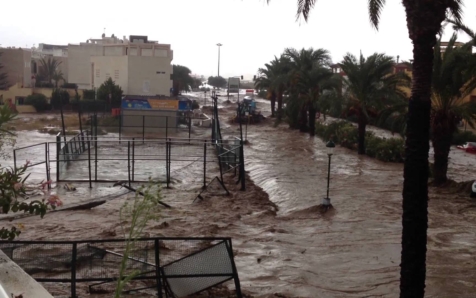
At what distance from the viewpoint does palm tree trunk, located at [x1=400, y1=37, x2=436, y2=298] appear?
327 inches

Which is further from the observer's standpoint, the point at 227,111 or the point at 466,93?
the point at 227,111

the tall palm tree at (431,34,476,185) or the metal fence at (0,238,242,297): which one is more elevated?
the tall palm tree at (431,34,476,185)

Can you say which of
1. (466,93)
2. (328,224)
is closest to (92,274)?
(328,224)

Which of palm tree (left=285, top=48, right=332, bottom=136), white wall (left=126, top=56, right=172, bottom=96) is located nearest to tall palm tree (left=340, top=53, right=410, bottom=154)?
palm tree (left=285, top=48, right=332, bottom=136)

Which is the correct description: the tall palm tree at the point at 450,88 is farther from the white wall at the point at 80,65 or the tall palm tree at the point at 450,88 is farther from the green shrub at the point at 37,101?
the white wall at the point at 80,65

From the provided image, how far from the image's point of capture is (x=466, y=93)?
70.4ft

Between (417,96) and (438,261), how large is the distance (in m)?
6.74

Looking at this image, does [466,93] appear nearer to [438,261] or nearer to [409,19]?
[438,261]

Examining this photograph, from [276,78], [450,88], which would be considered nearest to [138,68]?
[276,78]

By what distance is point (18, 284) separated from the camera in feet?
19.2

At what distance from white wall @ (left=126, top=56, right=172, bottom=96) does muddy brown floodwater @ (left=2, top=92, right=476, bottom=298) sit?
35.1 meters

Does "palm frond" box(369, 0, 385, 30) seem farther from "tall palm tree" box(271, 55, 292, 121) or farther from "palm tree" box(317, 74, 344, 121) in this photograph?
"tall palm tree" box(271, 55, 292, 121)

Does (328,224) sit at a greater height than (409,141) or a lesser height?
lesser

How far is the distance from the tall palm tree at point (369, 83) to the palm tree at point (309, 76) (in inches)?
299
